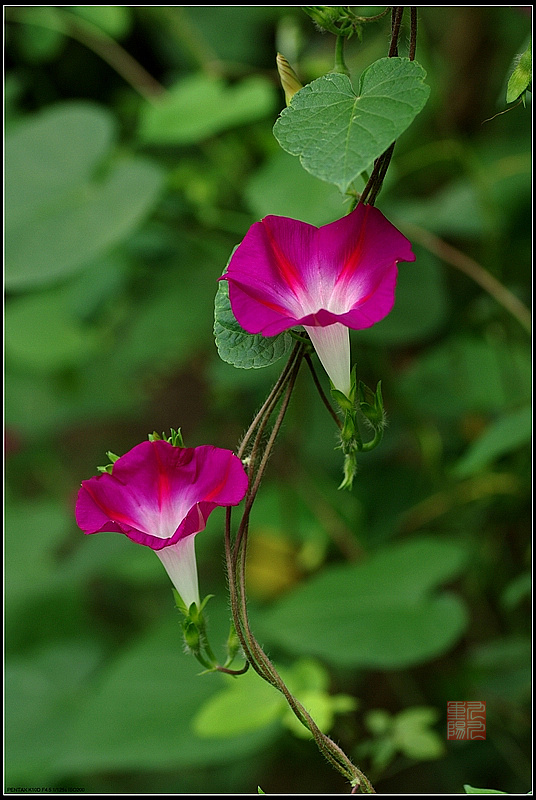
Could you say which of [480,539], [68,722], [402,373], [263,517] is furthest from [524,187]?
[68,722]

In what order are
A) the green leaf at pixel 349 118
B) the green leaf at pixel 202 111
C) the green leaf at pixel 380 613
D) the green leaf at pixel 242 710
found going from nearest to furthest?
1. the green leaf at pixel 349 118
2. the green leaf at pixel 242 710
3. the green leaf at pixel 380 613
4. the green leaf at pixel 202 111

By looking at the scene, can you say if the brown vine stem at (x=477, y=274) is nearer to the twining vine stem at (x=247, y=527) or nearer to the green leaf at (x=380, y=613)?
the green leaf at (x=380, y=613)

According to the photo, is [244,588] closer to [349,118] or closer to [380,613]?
[349,118]

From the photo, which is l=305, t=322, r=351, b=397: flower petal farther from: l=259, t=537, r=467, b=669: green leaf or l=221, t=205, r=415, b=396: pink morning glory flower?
l=259, t=537, r=467, b=669: green leaf

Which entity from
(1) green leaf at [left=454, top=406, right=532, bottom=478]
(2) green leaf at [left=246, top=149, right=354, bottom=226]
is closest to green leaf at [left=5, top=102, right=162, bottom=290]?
(2) green leaf at [left=246, top=149, right=354, bottom=226]

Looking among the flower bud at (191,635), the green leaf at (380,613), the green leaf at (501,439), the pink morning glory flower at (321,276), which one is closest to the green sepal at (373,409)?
the pink morning glory flower at (321,276)

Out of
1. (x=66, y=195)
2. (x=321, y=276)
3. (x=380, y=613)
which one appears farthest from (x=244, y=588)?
(x=66, y=195)
